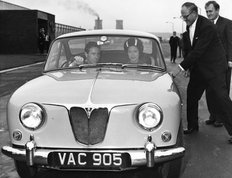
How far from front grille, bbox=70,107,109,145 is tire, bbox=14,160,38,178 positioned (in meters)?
0.81

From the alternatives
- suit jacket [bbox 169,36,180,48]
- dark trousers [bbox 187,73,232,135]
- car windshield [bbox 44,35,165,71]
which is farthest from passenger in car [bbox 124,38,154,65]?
suit jacket [bbox 169,36,180,48]

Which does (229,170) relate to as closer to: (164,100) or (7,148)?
(164,100)

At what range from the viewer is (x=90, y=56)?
5.05 m

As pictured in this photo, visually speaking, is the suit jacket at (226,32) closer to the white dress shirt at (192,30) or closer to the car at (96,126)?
the white dress shirt at (192,30)

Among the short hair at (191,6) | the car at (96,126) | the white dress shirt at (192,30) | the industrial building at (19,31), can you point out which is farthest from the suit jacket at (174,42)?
the car at (96,126)

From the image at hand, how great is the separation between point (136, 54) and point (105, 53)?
390mm

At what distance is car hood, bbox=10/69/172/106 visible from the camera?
357cm

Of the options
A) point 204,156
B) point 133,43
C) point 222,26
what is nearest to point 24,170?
point 133,43

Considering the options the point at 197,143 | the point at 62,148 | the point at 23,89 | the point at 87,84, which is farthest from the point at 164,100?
the point at 197,143

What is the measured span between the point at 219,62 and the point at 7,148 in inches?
131

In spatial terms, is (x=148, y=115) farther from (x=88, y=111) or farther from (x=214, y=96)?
(x=214, y=96)

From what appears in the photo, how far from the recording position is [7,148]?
3783 mm

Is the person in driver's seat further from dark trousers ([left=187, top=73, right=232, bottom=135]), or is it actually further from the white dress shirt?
dark trousers ([left=187, top=73, right=232, bottom=135])

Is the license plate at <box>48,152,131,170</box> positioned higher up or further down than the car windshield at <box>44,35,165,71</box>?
further down
